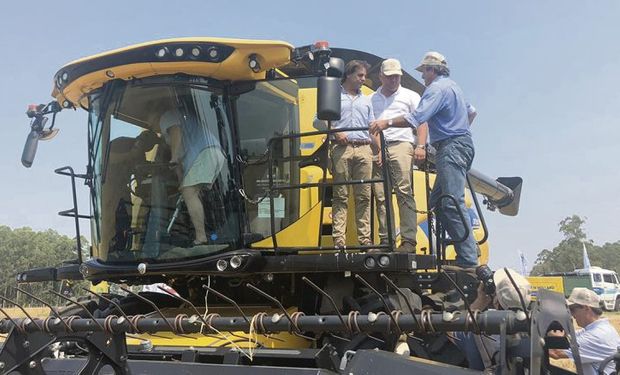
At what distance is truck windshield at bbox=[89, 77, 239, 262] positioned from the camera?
181 inches

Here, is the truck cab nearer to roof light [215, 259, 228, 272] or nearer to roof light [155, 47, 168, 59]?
roof light [215, 259, 228, 272]

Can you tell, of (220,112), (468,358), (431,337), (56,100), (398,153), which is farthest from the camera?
(56,100)

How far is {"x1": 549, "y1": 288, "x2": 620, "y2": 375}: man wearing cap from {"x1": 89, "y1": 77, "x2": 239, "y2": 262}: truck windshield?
118 inches

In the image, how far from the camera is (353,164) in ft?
16.6

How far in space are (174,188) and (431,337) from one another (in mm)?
2266

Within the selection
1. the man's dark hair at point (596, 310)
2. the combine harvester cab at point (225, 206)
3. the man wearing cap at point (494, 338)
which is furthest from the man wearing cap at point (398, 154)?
the man's dark hair at point (596, 310)

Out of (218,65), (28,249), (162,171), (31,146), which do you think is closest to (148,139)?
(162,171)

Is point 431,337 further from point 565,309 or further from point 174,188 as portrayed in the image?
point 174,188

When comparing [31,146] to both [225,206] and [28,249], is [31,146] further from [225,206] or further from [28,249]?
[28,249]

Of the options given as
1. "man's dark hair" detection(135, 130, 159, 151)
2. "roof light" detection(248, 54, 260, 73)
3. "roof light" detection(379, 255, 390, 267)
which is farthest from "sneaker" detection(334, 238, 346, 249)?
"man's dark hair" detection(135, 130, 159, 151)

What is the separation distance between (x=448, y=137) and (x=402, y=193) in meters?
0.69

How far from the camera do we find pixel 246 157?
4.88 meters

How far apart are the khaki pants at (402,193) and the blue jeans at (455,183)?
0.27m

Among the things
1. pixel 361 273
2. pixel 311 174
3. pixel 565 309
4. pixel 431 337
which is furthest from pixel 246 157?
pixel 565 309
